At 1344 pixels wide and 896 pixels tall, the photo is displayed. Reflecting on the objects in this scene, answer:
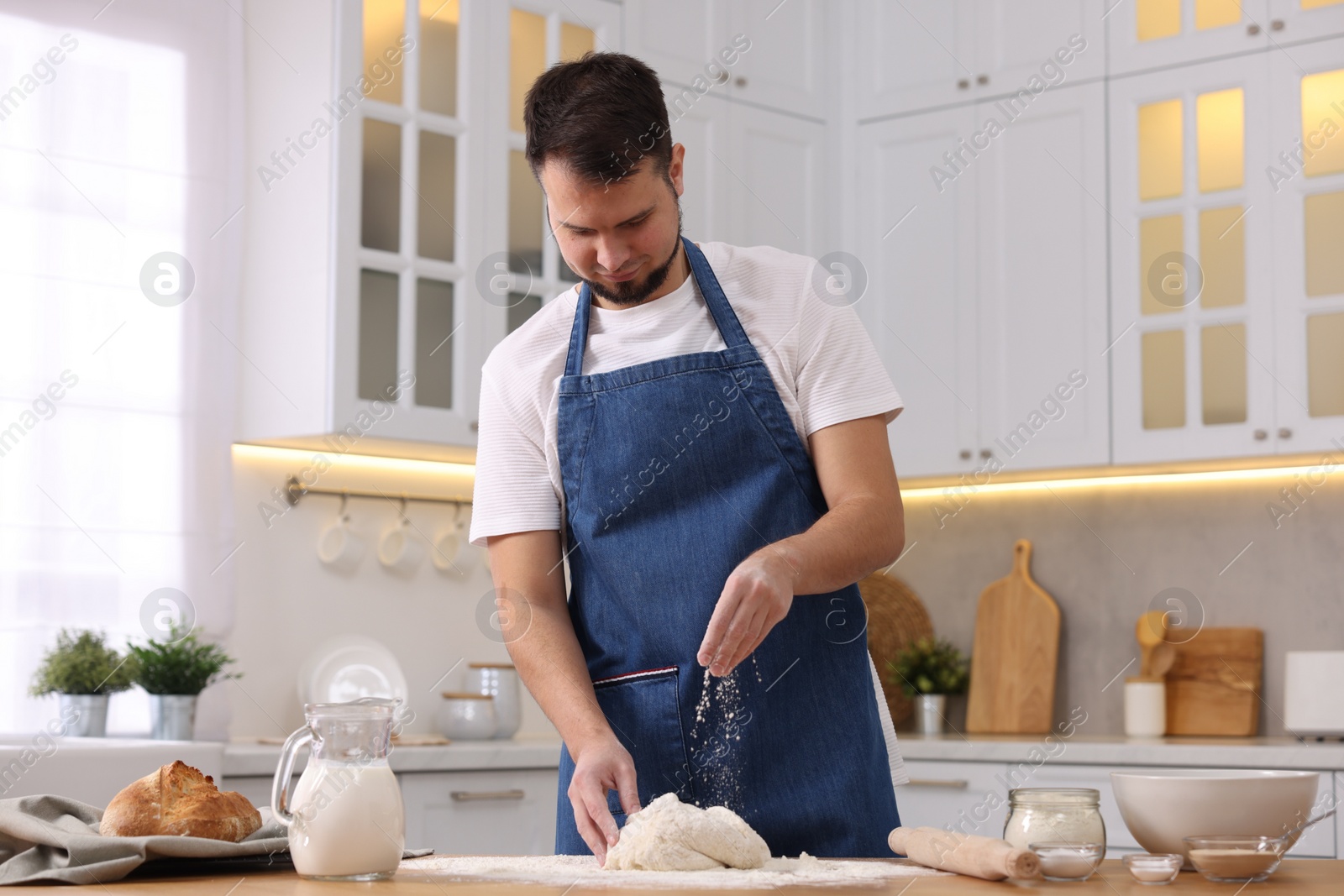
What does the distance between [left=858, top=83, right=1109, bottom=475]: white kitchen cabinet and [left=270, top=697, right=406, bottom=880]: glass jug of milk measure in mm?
2721

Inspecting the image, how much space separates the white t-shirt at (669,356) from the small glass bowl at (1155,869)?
0.63m

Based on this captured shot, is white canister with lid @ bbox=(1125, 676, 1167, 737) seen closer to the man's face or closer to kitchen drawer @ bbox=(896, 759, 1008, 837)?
kitchen drawer @ bbox=(896, 759, 1008, 837)

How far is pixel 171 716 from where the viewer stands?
2969mm

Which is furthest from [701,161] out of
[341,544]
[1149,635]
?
[1149,635]

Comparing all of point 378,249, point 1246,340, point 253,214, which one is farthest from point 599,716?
point 1246,340

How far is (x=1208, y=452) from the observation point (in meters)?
3.46

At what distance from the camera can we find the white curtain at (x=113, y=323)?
3.03m

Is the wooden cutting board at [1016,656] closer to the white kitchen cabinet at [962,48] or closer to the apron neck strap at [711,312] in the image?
the white kitchen cabinet at [962,48]

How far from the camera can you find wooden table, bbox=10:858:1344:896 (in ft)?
3.59

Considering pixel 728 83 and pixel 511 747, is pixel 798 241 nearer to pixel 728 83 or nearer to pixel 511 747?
pixel 728 83

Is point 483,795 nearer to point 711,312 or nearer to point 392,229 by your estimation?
point 392,229

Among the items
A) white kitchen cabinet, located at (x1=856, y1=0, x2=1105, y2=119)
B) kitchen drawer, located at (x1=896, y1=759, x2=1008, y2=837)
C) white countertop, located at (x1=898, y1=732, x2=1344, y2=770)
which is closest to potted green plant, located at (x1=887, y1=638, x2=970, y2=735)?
white countertop, located at (x1=898, y1=732, x2=1344, y2=770)

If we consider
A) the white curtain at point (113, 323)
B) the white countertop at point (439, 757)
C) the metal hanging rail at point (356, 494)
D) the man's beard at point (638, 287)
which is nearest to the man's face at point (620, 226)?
the man's beard at point (638, 287)

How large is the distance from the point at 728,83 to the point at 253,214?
130cm
